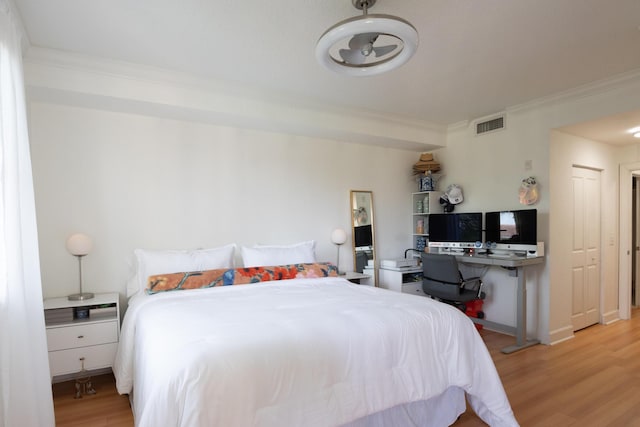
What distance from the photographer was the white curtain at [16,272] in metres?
1.72

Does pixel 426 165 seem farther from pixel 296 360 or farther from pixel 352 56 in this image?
pixel 296 360

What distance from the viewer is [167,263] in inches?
122

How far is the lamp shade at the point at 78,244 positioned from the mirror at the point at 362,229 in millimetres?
2853

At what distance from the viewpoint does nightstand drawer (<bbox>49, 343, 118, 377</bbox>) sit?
258 cm

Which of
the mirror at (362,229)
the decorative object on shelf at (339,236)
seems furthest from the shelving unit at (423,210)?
the decorative object on shelf at (339,236)

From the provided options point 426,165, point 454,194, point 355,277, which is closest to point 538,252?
point 454,194

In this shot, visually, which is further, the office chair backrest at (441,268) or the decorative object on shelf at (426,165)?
the decorative object on shelf at (426,165)

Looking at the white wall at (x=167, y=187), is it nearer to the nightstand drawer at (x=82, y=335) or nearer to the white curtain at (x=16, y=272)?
the nightstand drawer at (x=82, y=335)

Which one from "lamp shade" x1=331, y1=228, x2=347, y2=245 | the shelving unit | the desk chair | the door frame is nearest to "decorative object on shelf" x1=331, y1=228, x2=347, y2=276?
"lamp shade" x1=331, y1=228, x2=347, y2=245

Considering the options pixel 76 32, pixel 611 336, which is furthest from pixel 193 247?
pixel 611 336

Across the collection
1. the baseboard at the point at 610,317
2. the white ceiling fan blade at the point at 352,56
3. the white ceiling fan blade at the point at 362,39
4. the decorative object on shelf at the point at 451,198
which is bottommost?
the baseboard at the point at 610,317

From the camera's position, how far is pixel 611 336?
394 centimetres

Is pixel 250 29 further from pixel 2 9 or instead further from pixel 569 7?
pixel 569 7

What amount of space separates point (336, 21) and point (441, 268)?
2.63m
